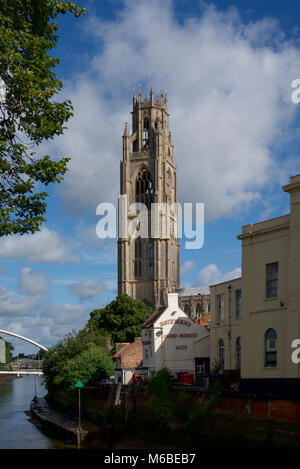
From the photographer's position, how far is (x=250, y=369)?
110ft

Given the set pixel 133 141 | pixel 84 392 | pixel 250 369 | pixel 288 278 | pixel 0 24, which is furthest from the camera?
pixel 133 141

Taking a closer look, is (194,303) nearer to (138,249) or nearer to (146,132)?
(138,249)

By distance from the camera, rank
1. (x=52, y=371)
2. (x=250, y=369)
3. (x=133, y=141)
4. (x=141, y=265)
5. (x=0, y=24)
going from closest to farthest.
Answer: (x=0, y=24) < (x=250, y=369) < (x=52, y=371) < (x=141, y=265) < (x=133, y=141)

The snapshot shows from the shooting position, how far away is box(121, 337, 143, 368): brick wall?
65.3 m

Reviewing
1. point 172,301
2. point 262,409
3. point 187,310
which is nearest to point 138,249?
point 187,310

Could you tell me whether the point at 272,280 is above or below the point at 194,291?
above

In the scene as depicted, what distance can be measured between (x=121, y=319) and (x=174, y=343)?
41184 millimetres

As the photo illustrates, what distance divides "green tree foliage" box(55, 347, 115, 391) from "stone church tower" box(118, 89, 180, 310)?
71115 mm

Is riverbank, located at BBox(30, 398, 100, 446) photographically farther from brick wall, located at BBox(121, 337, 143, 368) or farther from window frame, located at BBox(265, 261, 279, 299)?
window frame, located at BBox(265, 261, 279, 299)

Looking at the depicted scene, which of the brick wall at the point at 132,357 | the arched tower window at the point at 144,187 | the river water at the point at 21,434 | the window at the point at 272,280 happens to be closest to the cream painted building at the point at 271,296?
the window at the point at 272,280

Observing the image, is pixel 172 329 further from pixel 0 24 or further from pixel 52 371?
pixel 0 24

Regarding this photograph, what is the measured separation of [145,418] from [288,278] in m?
12.9

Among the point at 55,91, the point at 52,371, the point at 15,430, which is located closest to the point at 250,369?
the point at 55,91

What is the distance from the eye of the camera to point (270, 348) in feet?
107
